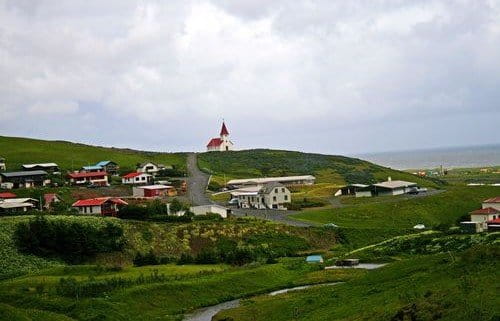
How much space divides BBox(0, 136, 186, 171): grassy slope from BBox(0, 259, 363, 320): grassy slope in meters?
69.4

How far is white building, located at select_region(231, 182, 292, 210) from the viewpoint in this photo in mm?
85750

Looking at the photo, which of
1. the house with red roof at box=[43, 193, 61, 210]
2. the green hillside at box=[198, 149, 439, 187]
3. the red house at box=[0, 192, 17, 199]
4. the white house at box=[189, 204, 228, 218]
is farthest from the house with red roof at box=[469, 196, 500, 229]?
the red house at box=[0, 192, 17, 199]

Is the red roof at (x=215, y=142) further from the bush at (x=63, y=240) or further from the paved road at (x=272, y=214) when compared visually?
the bush at (x=63, y=240)

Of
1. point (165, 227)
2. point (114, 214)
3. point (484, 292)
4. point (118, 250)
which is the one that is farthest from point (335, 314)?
point (114, 214)

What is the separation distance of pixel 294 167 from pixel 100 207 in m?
67.7

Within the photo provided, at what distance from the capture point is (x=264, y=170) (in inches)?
5079

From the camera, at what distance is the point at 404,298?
2564cm

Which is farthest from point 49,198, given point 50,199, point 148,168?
point 148,168

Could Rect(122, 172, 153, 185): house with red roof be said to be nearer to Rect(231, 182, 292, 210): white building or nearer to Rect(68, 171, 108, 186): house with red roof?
Rect(68, 171, 108, 186): house with red roof

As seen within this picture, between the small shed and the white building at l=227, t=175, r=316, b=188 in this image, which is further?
the white building at l=227, t=175, r=316, b=188

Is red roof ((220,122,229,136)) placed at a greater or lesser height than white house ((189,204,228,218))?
greater

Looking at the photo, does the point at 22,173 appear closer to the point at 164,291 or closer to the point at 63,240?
the point at 63,240

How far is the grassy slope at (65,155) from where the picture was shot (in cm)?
11656

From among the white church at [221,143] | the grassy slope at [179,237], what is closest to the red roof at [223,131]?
the white church at [221,143]
